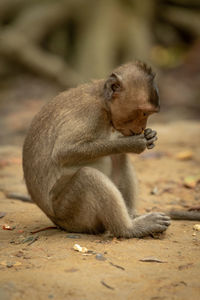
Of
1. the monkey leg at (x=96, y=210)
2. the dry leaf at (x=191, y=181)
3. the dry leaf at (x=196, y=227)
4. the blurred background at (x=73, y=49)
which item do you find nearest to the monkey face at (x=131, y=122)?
the monkey leg at (x=96, y=210)

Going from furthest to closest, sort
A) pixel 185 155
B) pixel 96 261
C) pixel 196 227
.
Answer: pixel 185 155
pixel 196 227
pixel 96 261

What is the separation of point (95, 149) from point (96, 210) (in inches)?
23.7

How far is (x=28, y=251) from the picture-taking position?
168 inches

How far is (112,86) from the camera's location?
15.9 feet

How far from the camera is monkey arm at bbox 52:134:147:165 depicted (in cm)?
470

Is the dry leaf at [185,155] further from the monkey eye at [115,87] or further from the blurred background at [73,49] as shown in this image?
the blurred background at [73,49]

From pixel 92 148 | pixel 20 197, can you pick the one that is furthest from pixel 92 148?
pixel 20 197

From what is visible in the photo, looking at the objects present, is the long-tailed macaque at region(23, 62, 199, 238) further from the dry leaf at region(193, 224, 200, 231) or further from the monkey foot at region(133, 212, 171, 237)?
the dry leaf at region(193, 224, 200, 231)

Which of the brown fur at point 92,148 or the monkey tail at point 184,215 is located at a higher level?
the brown fur at point 92,148

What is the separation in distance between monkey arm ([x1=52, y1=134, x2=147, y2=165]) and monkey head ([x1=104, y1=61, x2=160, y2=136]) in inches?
5.6

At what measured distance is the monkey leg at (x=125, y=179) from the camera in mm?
5434

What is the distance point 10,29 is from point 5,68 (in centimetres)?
132

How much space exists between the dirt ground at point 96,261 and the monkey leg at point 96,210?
109 mm

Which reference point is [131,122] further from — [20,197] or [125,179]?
[20,197]
